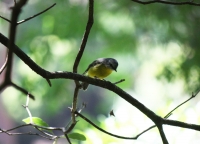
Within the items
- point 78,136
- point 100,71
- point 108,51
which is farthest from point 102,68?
point 78,136

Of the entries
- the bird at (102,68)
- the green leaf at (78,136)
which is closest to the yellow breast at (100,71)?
the bird at (102,68)

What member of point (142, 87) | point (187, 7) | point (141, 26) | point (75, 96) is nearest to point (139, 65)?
point (142, 87)

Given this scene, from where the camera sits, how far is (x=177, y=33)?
1586 mm

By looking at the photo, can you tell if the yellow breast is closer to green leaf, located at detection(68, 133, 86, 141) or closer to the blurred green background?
the blurred green background

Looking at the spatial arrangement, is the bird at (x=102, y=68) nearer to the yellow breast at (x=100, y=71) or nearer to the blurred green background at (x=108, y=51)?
the yellow breast at (x=100, y=71)

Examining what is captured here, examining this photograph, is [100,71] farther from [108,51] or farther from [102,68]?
[108,51]

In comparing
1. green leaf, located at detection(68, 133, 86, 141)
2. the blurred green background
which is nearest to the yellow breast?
the blurred green background

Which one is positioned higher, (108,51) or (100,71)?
(108,51)

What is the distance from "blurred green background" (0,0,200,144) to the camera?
5.09 ft

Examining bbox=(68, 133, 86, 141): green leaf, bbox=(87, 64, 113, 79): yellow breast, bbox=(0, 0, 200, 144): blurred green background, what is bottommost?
bbox=(68, 133, 86, 141): green leaf

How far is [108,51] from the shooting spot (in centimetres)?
171

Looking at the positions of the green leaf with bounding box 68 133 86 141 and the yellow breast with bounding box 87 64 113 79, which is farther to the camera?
the yellow breast with bounding box 87 64 113 79

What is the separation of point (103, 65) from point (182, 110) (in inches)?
14.7

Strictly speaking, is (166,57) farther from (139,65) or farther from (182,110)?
(182,110)
